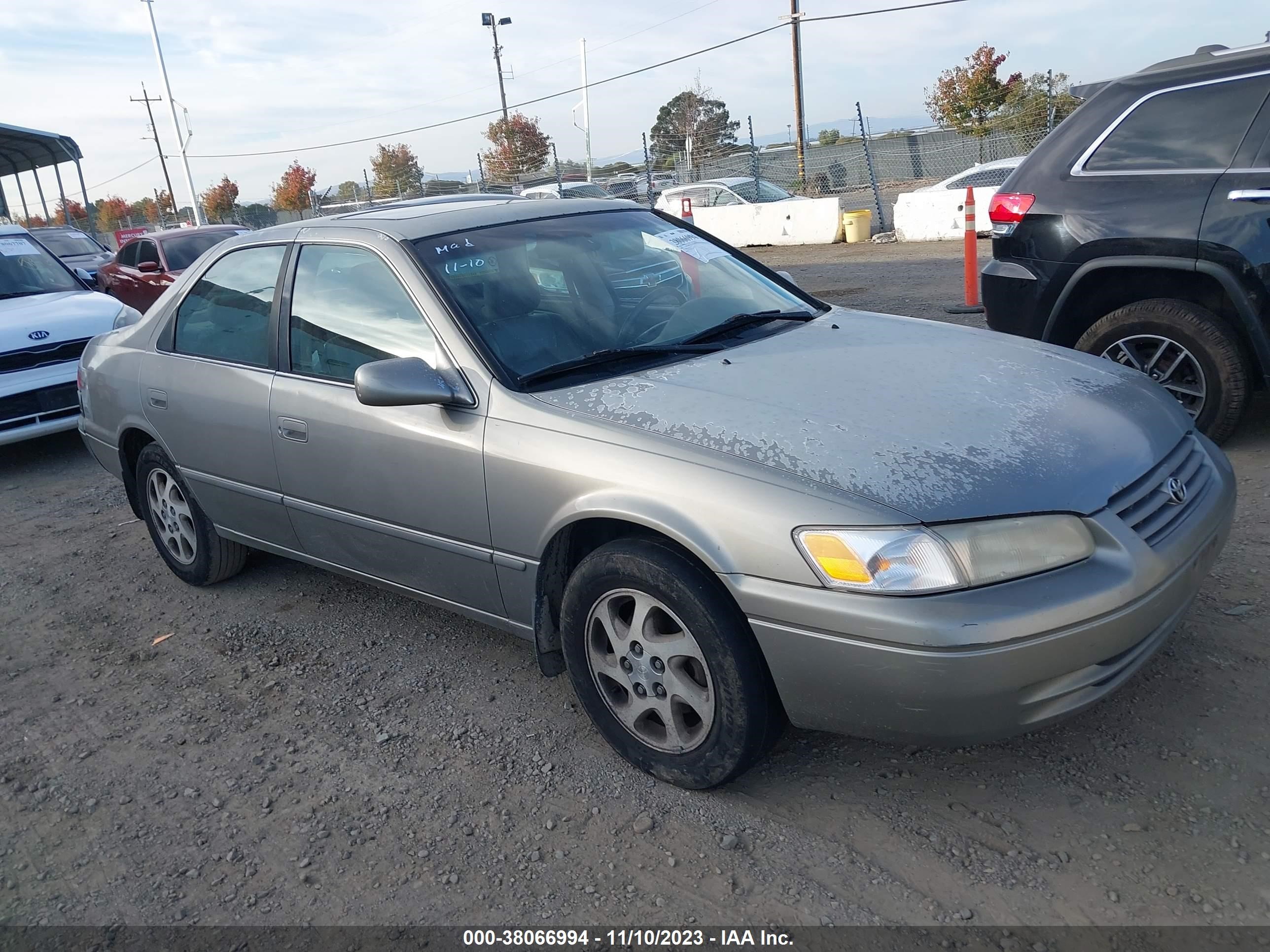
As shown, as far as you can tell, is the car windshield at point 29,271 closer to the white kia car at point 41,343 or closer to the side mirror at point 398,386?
the white kia car at point 41,343

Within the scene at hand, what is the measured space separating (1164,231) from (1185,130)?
0.52m

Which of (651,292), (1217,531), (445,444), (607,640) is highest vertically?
(651,292)

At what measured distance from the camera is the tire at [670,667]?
2574 millimetres

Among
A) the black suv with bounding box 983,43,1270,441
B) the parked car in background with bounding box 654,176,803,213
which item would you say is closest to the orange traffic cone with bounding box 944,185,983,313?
the black suv with bounding box 983,43,1270,441

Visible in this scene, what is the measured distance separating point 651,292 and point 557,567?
3.84 ft

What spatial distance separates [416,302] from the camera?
3.32 meters

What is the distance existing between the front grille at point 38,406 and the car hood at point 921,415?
5.83 metres

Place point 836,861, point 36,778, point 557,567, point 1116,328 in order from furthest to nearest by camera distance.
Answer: point 1116,328, point 36,778, point 557,567, point 836,861

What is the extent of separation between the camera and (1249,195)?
4.43 metres

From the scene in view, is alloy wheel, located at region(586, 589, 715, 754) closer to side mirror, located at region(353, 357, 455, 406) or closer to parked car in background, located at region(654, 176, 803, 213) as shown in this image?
side mirror, located at region(353, 357, 455, 406)

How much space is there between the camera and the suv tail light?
525 centimetres

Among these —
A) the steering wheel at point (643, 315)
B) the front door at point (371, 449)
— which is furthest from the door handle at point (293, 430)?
the steering wheel at point (643, 315)

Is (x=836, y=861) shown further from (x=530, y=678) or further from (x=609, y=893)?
(x=530, y=678)

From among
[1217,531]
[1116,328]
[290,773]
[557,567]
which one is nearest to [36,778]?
[290,773]
